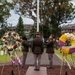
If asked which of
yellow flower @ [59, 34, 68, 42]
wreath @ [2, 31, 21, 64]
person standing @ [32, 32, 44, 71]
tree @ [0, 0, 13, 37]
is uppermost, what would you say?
yellow flower @ [59, 34, 68, 42]

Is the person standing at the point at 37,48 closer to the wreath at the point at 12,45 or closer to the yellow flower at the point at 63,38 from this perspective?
the wreath at the point at 12,45

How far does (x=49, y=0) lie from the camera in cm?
4747

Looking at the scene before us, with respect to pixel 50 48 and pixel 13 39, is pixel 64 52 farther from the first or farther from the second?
pixel 50 48

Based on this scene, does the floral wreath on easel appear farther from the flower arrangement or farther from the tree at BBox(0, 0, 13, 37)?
the tree at BBox(0, 0, 13, 37)

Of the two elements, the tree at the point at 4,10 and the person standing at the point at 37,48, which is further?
the tree at the point at 4,10

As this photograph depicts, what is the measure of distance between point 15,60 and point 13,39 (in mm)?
1026

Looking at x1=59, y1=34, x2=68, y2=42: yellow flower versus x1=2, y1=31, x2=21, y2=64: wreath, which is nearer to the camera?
x1=59, y1=34, x2=68, y2=42: yellow flower

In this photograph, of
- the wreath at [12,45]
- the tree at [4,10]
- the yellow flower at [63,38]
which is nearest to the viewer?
the yellow flower at [63,38]

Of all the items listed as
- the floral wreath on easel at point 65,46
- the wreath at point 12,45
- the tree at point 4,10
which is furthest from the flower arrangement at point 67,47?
the tree at point 4,10

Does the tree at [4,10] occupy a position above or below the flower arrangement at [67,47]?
below

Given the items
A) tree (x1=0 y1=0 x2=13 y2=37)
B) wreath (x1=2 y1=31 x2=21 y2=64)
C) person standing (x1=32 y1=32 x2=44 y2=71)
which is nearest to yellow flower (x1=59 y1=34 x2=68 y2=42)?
wreath (x1=2 y1=31 x2=21 y2=64)

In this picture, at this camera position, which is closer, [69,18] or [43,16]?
[43,16]

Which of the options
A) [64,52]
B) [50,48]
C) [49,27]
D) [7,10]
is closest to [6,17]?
[7,10]

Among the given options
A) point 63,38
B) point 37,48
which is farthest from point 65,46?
point 37,48
